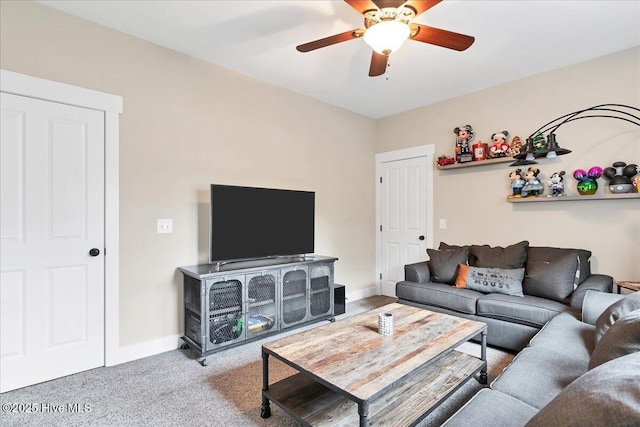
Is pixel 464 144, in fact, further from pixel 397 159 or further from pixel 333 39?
pixel 333 39

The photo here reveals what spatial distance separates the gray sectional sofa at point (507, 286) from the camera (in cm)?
263

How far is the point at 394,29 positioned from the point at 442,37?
0.40m

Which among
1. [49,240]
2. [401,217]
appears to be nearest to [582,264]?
[401,217]

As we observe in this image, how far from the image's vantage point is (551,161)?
132 inches

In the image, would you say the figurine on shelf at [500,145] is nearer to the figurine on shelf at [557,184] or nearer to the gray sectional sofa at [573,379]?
the figurine on shelf at [557,184]

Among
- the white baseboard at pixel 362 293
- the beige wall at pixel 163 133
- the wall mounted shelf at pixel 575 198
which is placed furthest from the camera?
the white baseboard at pixel 362 293

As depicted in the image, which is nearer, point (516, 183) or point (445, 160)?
point (516, 183)

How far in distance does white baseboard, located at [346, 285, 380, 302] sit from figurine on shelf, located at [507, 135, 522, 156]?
2547 millimetres

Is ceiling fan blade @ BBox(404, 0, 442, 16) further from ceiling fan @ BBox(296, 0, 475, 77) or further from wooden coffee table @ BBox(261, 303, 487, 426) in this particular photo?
wooden coffee table @ BBox(261, 303, 487, 426)

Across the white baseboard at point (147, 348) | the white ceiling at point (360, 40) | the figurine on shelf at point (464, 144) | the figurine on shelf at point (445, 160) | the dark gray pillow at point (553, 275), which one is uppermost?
the white ceiling at point (360, 40)

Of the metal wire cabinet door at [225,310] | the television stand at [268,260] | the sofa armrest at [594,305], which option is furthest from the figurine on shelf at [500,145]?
the metal wire cabinet door at [225,310]

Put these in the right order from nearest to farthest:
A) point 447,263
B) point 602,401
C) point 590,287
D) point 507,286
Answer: point 602,401 → point 590,287 → point 507,286 → point 447,263

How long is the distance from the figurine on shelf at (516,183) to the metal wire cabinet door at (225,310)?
302 centimetres

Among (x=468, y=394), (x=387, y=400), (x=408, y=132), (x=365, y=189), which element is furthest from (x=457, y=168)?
(x=387, y=400)
